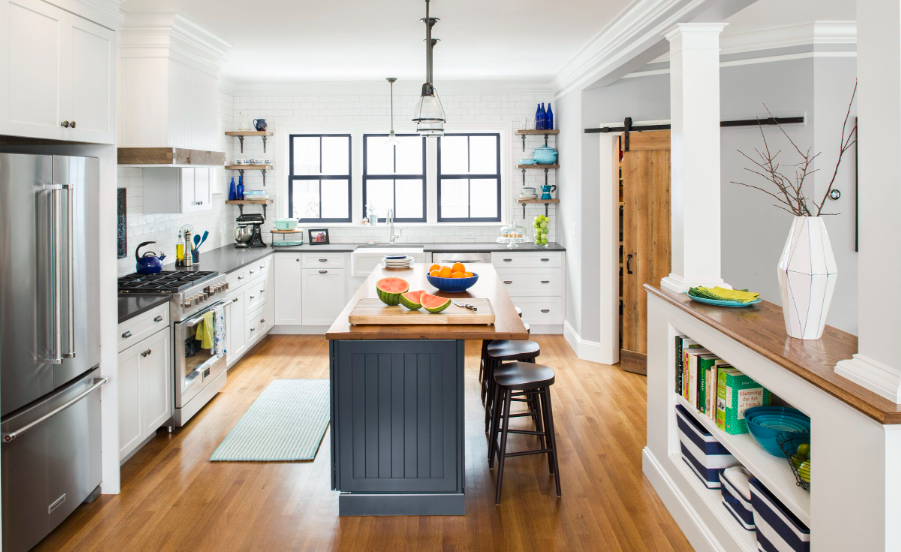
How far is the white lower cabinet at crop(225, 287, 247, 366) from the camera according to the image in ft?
18.2

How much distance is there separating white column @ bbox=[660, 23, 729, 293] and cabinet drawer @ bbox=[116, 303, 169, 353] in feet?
10.0

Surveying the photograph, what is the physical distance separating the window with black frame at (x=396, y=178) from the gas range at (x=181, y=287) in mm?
3064

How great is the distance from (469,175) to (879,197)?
6.31 meters

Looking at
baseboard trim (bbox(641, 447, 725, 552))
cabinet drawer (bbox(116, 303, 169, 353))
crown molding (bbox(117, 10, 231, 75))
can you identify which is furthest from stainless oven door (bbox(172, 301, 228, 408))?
baseboard trim (bbox(641, 447, 725, 552))

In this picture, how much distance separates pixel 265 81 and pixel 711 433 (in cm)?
629

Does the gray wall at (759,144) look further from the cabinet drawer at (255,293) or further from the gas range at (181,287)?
the gas range at (181,287)

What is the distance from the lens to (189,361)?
4.54 m

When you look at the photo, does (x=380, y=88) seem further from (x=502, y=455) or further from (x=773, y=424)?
(x=773, y=424)

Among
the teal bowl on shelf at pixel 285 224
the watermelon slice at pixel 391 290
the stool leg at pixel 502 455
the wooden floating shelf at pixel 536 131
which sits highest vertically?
the wooden floating shelf at pixel 536 131

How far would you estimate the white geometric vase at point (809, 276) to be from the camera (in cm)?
235

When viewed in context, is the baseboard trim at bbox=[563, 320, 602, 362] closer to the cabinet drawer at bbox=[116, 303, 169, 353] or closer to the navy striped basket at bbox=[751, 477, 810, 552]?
the navy striped basket at bbox=[751, 477, 810, 552]

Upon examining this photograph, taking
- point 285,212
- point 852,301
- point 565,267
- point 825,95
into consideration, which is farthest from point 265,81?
point 852,301

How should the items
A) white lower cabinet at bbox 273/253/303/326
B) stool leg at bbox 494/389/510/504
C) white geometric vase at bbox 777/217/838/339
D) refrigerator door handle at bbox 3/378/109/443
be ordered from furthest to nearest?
white lower cabinet at bbox 273/253/303/326 → stool leg at bbox 494/389/510/504 → refrigerator door handle at bbox 3/378/109/443 → white geometric vase at bbox 777/217/838/339

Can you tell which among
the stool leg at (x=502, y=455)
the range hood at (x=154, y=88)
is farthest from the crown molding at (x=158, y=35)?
the stool leg at (x=502, y=455)
